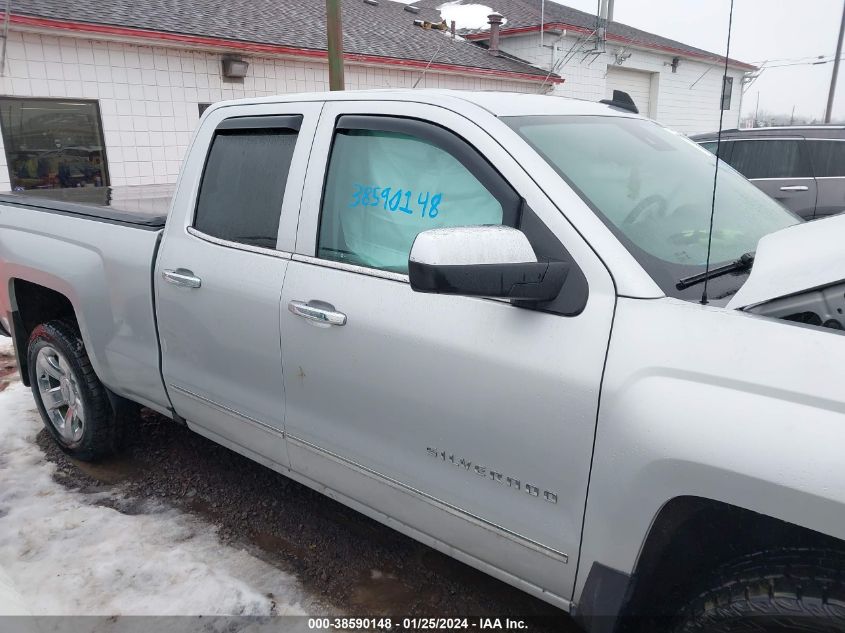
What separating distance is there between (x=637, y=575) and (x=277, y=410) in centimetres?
145

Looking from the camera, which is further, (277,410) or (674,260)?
(277,410)

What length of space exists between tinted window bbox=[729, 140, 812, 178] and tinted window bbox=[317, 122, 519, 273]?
23.4ft

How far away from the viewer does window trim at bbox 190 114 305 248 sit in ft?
8.69

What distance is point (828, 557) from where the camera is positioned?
1450 millimetres

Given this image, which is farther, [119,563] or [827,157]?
[827,157]

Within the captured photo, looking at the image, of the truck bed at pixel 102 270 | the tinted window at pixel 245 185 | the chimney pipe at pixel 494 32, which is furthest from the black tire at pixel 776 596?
the chimney pipe at pixel 494 32

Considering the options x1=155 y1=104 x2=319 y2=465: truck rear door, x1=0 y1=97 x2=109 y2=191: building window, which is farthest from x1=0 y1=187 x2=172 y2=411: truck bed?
x1=0 y1=97 x2=109 y2=191: building window

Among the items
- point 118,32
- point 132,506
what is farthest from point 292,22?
point 132,506

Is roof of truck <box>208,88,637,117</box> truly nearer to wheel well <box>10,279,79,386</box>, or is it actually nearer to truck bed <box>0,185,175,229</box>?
truck bed <box>0,185,175,229</box>

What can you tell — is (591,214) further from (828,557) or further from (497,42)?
(497,42)

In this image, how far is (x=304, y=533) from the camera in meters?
3.09

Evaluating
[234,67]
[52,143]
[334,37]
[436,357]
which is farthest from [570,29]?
[436,357]

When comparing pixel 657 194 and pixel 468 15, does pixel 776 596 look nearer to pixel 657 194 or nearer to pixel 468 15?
pixel 657 194

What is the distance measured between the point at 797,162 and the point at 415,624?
7.74 meters
